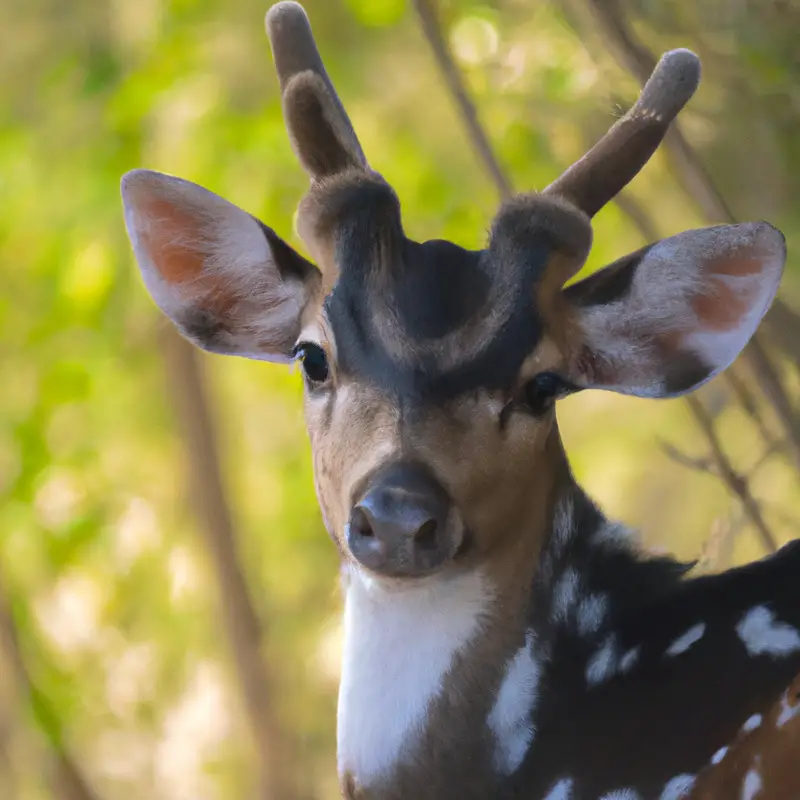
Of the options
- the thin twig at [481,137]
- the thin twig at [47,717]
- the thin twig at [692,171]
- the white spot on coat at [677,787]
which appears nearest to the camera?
the white spot on coat at [677,787]

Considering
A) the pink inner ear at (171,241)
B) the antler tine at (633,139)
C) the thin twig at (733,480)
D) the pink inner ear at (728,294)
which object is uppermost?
the pink inner ear at (171,241)

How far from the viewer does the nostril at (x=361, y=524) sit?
1.82m

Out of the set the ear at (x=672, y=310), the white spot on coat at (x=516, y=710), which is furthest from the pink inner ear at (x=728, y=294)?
the white spot on coat at (x=516, y=710)

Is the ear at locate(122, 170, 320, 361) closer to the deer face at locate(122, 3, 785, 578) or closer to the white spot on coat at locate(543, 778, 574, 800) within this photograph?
the deer face at locate(122, 3, 785, 578)

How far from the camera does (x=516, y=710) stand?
6.46 ft

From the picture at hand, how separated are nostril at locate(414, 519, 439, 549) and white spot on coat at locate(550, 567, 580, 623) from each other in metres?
0.29

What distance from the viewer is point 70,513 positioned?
584 cm

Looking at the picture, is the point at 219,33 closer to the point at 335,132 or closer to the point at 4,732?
the point at 335,132

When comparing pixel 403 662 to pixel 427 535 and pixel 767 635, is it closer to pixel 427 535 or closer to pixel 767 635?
pixel 427 535

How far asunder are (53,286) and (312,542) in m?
2.37

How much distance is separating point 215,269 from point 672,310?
76cm

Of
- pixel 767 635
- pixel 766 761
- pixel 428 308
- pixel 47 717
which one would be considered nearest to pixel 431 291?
pixel 428 308

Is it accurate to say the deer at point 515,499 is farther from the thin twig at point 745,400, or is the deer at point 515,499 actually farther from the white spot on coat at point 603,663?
the thin twig at point 745,400

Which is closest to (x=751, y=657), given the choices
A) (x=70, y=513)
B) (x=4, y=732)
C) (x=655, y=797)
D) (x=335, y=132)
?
(x=655, y=797)
